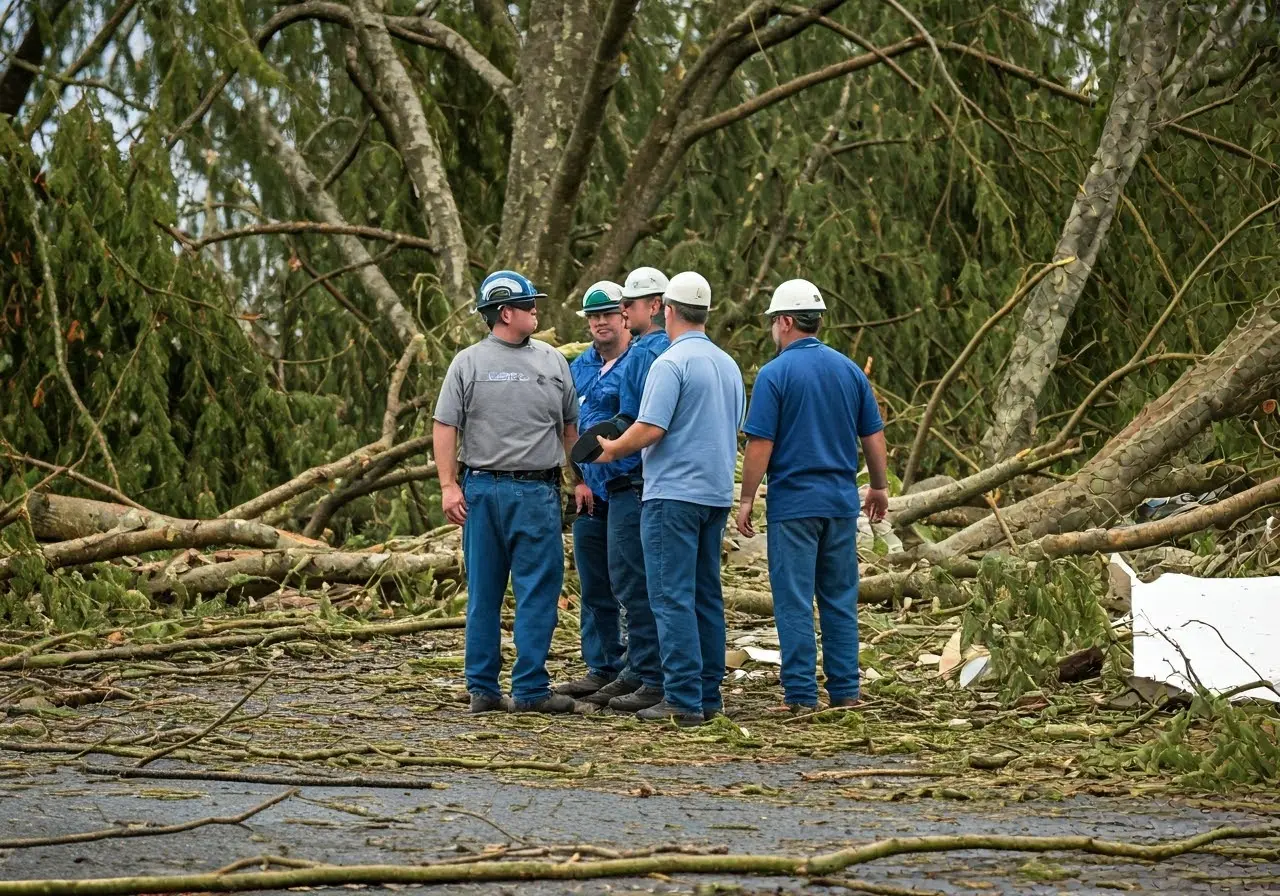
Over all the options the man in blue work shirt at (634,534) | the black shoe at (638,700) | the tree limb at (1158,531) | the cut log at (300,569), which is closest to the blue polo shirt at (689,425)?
the man in blue work shirt at (634,534)

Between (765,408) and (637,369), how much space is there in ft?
1.90

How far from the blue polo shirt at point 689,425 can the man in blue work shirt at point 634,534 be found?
30 cm

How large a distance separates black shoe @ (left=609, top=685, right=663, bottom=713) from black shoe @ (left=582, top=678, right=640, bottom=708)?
15cm

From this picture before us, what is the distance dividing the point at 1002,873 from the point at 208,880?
70.3 inches

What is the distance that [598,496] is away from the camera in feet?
25.2

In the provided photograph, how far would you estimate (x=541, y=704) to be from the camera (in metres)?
7.37

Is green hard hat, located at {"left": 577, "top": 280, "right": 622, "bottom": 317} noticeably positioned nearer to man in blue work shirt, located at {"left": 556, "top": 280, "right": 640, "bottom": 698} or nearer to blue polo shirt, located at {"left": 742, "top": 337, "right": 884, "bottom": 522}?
man in blue work shirt, located at {"left": 556, "top": 280, "right": 640, "bottom": 698}

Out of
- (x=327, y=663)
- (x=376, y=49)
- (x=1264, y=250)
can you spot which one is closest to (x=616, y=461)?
(x=327, y=663)

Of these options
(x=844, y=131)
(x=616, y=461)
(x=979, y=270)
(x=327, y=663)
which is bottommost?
(x=327, y=663)

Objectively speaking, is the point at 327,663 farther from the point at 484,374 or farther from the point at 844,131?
the point at 844,131

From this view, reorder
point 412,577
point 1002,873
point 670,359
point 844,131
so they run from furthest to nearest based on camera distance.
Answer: point 844,131
point 412,577
point 670,359
point 1002,873

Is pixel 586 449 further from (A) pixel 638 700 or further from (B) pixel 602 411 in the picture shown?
(A) pixel 638 700

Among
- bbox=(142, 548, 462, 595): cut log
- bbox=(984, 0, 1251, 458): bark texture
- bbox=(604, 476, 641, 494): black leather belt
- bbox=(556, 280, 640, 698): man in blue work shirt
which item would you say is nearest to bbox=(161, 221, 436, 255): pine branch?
bbox=(142, 548, 462, 595): cut log

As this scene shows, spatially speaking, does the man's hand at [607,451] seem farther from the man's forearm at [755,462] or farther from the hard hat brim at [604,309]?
the hard hat brim at [604,309]
